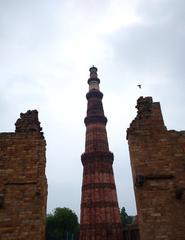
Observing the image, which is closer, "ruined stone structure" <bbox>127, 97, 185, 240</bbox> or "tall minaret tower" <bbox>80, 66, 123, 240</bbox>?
"ruined stone structure" <bbox>127, 97, 185, 240</bbox>

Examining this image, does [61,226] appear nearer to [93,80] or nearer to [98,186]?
[98,186]

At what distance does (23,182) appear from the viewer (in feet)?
24.2

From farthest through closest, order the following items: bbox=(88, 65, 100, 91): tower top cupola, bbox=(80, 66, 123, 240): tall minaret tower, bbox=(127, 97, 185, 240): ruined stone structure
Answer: bbox=(88, 65, 100, 91): tower top cupola
bbox=(80, 66, 123, 240): tall minaret tower
bbox=(127, 97, 185, 240): ruined stone structure

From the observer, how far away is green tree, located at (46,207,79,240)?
29547 mm

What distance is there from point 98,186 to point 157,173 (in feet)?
34.4

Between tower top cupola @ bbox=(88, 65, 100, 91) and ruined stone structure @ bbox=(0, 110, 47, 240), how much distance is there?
1392 centimetres

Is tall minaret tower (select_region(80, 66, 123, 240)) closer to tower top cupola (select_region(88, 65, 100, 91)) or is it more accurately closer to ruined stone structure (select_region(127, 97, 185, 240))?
tower top cupola (select_region(88, 65, 100, 91))

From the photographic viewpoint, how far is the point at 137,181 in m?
7.31

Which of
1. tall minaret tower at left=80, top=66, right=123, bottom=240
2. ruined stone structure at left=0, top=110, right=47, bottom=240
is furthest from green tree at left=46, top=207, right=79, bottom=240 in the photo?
ruined stone structure at left=0, top=110, right=47, bottom=240

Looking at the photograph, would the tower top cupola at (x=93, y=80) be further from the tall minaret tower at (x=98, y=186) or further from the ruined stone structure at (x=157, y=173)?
the ruined stone structure at (x=157, y=173)

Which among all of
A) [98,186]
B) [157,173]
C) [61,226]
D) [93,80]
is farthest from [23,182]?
[61,226]

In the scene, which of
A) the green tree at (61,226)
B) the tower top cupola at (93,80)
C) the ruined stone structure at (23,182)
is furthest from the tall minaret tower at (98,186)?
the green tree at (61,226)

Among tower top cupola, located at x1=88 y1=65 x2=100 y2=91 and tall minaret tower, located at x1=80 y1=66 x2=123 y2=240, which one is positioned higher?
tower top cupola, located at x1=88 y1=65 x2=100 y2=91

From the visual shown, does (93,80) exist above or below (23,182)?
above
